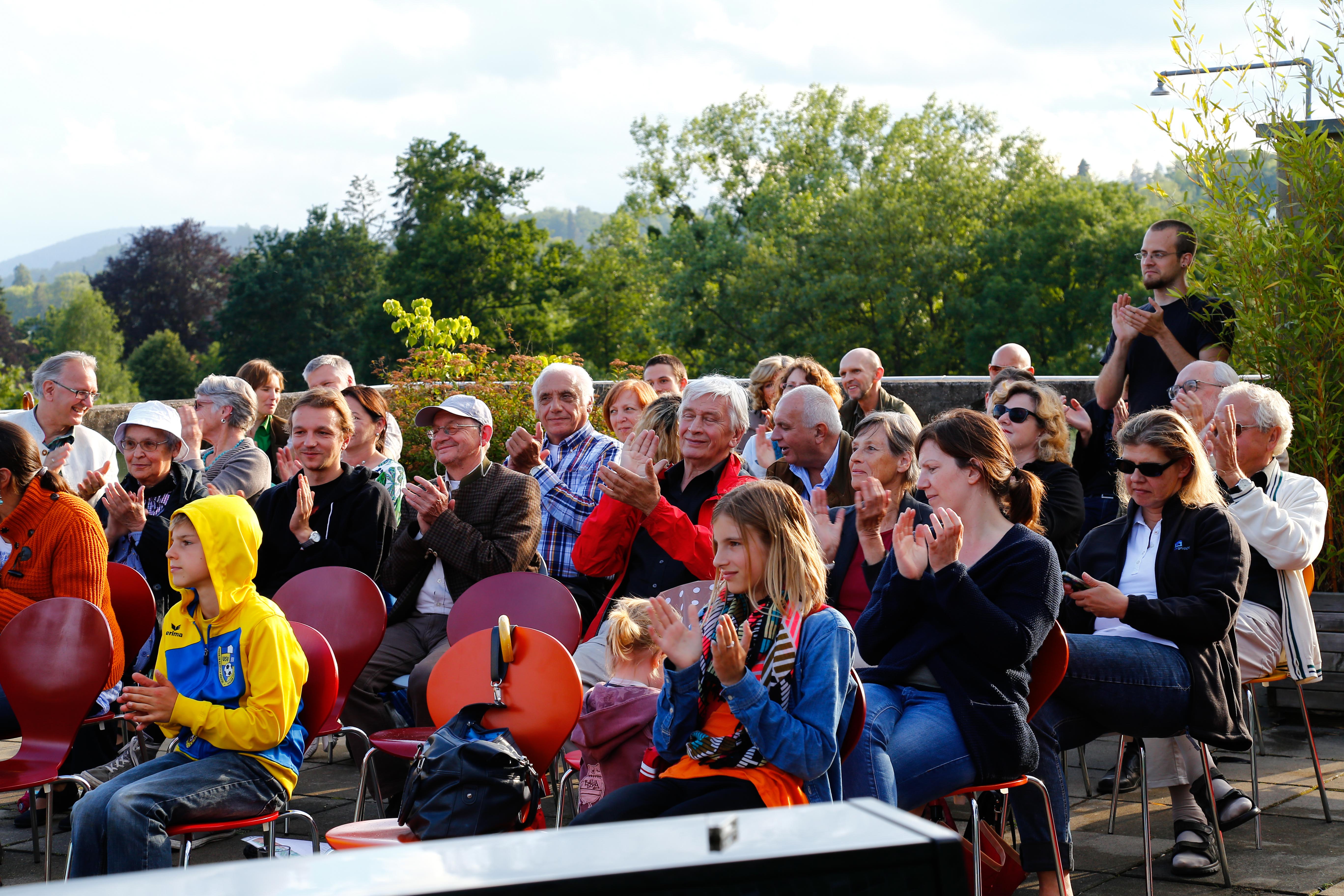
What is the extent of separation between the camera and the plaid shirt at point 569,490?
5410 millimetres

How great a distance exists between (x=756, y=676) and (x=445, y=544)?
235cm

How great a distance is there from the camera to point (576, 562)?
475cm

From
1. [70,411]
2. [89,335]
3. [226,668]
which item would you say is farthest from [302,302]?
[226,668]

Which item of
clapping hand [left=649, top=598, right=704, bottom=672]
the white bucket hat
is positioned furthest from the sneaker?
clapping hand [left=649, top=598, right=704, bottom=672]

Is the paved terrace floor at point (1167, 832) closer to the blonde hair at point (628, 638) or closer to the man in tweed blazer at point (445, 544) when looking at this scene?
the man in tweed blazer at point (445, 544)

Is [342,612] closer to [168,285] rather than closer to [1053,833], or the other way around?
[1053,833]

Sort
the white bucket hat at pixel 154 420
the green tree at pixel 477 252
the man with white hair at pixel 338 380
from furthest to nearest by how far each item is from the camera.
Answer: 1. the green tree at pixel 477 252
2. the man with white hair at pixel 338 380
3. the white bucket hat at pixel 154 420

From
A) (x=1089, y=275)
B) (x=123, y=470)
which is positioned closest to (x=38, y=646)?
(x=123, y=470)

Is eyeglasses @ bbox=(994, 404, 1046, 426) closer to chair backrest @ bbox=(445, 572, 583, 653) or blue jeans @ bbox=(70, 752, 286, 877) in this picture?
chair backrest @ bbox=(445, 572, 583, 653)

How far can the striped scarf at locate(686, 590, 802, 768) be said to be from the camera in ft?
9.91

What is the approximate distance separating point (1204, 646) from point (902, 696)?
43.9 inches

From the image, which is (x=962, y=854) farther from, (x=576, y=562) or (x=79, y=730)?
(x=79, y=730)

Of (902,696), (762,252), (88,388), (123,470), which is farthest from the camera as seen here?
(762,252)

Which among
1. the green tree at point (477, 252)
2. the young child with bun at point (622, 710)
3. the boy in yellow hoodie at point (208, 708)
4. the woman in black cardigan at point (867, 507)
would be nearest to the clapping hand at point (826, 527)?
the woman in black cardigan at point (867, 507)
